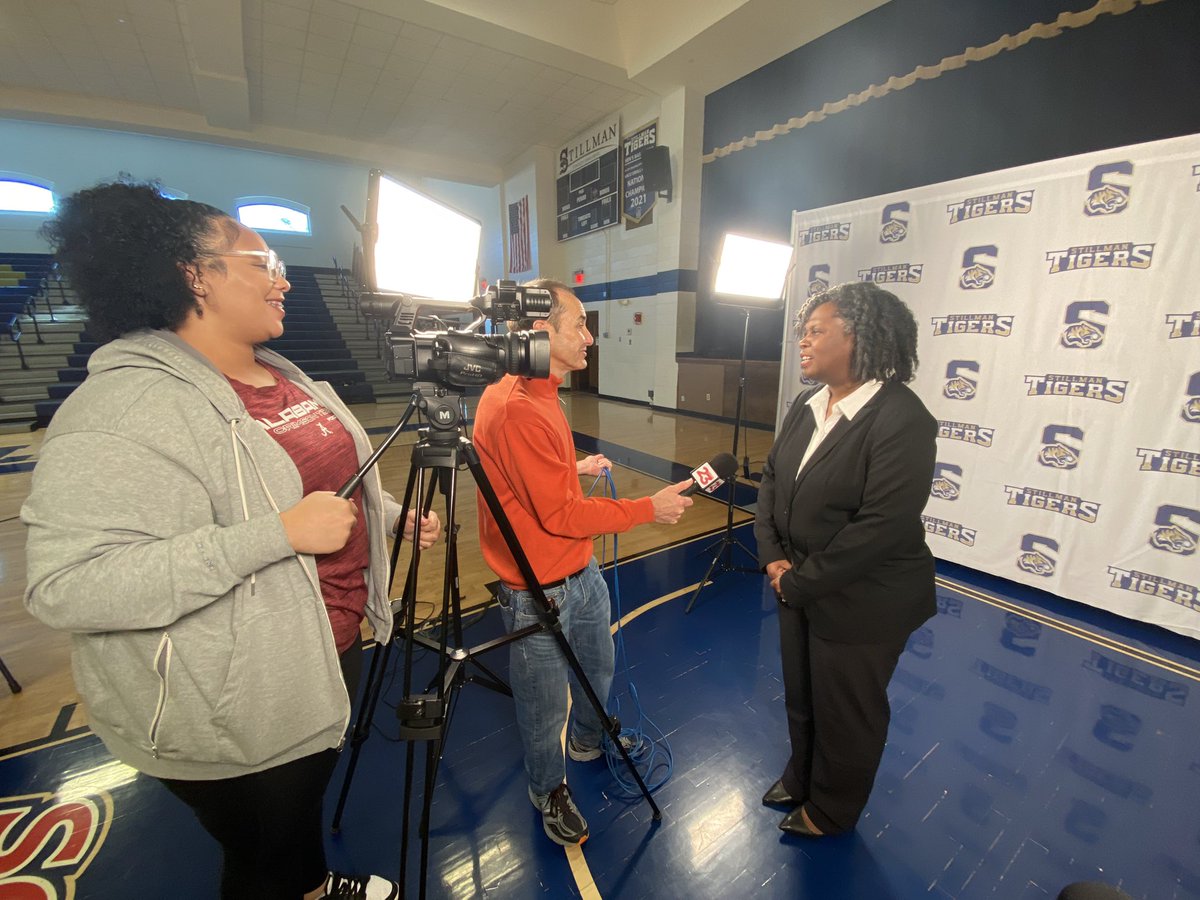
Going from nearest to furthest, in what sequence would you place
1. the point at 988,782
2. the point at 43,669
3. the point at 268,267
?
the point at 268,267 → the point at 988,782 → the point at 43,669

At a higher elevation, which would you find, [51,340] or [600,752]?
[51,340]

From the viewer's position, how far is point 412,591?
113 centimetres

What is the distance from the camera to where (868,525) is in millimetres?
1344

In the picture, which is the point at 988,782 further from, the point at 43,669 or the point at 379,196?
the point at 43,669

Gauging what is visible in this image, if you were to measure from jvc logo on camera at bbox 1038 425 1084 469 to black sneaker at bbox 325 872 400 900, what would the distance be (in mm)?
3872

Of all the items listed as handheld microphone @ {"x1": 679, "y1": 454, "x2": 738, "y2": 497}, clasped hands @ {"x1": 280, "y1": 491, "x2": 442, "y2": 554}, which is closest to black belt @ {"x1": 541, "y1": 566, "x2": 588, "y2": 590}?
handheld microphone @ {"x1": 679, "y1": 454, "x2": 738, "y2": 497}

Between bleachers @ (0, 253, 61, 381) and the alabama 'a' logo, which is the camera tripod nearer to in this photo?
the alabama 'a' logo

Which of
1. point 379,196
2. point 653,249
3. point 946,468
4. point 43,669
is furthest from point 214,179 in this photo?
point 946,468

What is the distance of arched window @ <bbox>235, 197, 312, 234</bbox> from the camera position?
43.6ft

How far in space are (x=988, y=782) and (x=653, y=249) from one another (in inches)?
351

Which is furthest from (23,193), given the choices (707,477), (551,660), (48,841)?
(707,477)

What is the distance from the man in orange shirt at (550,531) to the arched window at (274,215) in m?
16.1

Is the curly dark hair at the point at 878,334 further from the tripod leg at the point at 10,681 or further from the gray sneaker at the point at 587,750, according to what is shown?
the tripod leg at the point at 10,681

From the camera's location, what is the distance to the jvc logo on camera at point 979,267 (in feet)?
10.1
